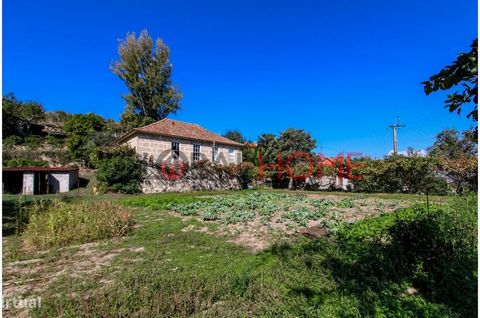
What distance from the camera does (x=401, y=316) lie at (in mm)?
2875

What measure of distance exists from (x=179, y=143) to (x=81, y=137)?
10.4 metres

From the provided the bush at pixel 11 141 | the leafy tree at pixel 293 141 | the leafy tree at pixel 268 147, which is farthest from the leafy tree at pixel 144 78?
the leafy tree at pixel 293 141

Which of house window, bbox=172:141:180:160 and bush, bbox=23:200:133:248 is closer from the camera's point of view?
bush, bbox=23:200:133:248

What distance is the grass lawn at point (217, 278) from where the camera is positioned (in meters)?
2.97

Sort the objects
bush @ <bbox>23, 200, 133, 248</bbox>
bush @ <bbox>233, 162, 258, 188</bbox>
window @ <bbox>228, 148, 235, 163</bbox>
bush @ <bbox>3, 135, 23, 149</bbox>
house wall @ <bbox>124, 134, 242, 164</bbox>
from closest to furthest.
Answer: bush @ <bbox>23, 200, 133, 248</bbox>, house wall @ <bbox>124, 134, 242, 164</bbox>, bush @ <bbox>3, 135, 23, 149</bbox>, bush @ <bbox>233, 162, 258, 188</bbox>, window @ <bbox>228, 148, 235, 163</bbox>

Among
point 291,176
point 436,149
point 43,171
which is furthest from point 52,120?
point 436,149

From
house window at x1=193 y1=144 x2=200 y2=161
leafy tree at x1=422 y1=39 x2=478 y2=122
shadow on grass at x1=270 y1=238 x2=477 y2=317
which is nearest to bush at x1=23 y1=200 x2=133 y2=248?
shadow on grass at x1=270 y1=238 x2=477 y2=317

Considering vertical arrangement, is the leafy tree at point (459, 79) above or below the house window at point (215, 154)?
below

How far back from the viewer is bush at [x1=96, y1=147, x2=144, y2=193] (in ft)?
55.5

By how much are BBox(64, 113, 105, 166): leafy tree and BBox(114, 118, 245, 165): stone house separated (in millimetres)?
4789

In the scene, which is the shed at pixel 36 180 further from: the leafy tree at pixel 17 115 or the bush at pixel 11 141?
the leafy tree at pixel 17 115

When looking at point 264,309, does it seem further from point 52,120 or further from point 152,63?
point 52,120

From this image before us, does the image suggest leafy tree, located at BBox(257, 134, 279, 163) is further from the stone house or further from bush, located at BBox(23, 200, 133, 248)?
bush, located at BBox(23, 200, 133, 248)

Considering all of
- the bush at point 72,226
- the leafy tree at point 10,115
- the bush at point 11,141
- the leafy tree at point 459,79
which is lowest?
the bush at point 72,226
